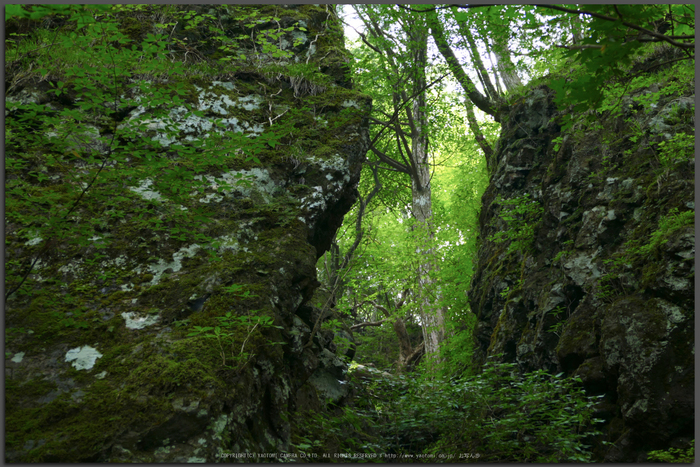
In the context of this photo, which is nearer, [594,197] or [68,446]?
[68,446]

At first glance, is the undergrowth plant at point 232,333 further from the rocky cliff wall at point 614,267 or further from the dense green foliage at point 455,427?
the rocky cliff wall at point 614,267

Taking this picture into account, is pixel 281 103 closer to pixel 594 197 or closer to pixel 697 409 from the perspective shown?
pixel 594 197

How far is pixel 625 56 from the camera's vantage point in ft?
7.98

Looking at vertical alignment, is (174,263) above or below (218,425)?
above

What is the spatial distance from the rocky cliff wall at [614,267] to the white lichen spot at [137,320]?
12.9 ft

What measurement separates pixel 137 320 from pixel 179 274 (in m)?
0.63

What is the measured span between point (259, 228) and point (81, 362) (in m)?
2.24

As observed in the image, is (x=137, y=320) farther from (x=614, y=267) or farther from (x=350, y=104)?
(x=614, y=267)

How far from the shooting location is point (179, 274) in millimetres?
4355

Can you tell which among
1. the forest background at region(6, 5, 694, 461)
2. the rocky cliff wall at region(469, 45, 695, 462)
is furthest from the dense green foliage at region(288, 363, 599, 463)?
the rocky cliff wall at region(469, 45, 695, 462)

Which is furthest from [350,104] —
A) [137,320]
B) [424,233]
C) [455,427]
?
[424,233]

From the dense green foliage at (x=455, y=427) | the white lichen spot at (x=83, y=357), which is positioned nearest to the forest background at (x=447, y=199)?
the dense green foliage at (x=455, y=427)

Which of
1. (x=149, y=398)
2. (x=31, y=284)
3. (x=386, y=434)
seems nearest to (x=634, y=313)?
(x=386, y=434)

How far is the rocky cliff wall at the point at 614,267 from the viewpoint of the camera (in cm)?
477
